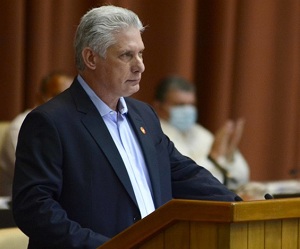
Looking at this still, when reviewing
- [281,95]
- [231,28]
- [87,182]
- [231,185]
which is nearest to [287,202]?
[87,182]

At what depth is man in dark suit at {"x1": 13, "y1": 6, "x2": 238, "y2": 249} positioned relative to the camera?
2549 mm

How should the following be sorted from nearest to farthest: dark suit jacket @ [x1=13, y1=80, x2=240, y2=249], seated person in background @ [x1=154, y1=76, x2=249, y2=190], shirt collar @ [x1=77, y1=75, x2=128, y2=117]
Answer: dark suit jacket @ [x1=13, y1=80, x2=240, y2=249], shirt collar @ [x1=77, y1=75, x2=128, y2=117], seated person in background @ [x1=154, y1=76, x2=249, y2=190]

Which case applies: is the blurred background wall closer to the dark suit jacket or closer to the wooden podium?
the dark suit jacket

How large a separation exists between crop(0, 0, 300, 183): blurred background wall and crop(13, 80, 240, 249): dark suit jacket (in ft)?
9.43

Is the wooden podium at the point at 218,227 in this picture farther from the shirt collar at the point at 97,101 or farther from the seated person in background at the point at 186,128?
the seated person in background at the point at 186,128

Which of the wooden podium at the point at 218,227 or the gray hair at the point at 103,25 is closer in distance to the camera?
the wooden podium at the point at 218,227

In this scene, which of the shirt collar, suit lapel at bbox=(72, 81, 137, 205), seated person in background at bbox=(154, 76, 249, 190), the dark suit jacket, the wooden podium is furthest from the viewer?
seated person in background at bbox=(154, 76, 249, 190)

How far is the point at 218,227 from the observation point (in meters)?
2.16

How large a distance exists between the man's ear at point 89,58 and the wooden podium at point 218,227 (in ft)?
2.25

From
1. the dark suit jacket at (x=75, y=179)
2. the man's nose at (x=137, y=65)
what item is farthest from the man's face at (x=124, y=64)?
the dark suit jacket at (x=75, y=179)

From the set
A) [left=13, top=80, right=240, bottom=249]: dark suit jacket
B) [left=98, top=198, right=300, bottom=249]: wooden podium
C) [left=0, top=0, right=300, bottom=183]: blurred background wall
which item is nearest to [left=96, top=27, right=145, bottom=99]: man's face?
[left=13, top=80, right=240, bottom=249]: dark suit jacket

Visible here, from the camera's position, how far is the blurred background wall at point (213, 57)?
564cm

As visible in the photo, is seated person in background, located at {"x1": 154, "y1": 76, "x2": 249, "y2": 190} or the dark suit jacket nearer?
the dark suit jacket

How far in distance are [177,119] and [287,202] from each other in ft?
11.1
